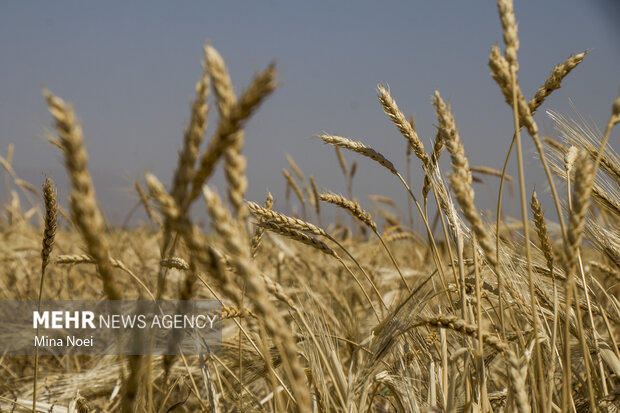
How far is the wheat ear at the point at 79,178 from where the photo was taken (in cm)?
55

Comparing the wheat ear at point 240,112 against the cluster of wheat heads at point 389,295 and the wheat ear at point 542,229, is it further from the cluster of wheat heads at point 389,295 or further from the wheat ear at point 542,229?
the wheat ear at point 542,229

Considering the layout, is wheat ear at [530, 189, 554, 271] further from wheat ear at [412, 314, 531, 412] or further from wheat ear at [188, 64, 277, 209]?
wheat ear at [188, 64, 277, 209]

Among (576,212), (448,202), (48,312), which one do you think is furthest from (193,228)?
(48,312)

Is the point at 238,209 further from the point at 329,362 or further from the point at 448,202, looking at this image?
the point at 448,202

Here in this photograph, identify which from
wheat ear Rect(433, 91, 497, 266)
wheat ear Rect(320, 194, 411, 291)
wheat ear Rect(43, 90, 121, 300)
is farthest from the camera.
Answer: wheat ear Rect(320, 194, 411, 291)

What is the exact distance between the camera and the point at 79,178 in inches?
21.8

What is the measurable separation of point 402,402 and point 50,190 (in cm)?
99

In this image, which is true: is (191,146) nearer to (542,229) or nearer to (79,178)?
(79,178)

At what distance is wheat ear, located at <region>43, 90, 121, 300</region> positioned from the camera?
55 centimetres

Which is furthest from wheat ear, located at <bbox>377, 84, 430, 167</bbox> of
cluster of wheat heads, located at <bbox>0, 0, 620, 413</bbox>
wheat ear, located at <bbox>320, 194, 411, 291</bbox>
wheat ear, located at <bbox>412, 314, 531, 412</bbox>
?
wheat ear, located at <bbox>412, 314, 531, 412</bbox>

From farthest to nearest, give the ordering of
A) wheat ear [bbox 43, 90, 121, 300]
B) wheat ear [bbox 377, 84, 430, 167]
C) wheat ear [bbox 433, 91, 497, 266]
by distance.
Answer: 1. wheat ear [bbox 377, 84, 430, 167]
2. wheat ear [bbox 433, 91, 497, 266]
3. wheat ear [bbox 43, 90, 121, 300]

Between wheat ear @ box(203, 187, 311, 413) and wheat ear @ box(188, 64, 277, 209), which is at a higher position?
wheat ear @ box(188, 64, 277, 209)

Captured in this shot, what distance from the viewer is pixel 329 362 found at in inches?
49.2

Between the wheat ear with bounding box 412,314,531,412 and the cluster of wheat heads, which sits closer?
the cluster of wheat heads
